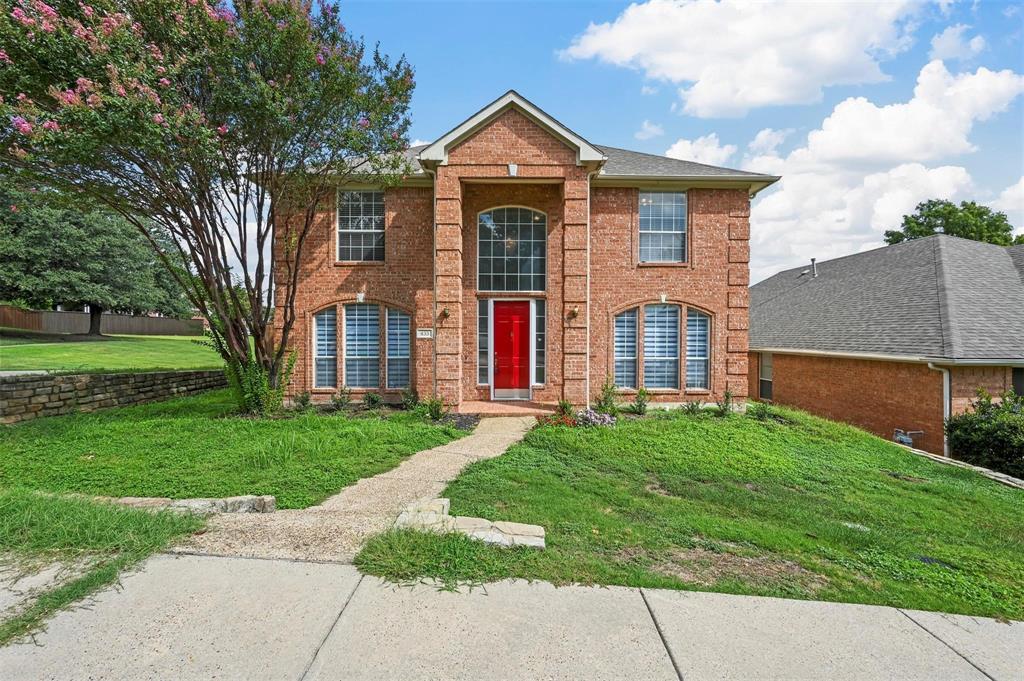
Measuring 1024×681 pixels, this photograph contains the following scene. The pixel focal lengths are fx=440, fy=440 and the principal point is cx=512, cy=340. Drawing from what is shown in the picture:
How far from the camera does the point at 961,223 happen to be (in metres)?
28.5

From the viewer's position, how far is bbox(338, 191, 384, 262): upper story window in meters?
10.8

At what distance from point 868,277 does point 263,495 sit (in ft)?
64.5

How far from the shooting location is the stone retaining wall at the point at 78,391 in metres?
8.27

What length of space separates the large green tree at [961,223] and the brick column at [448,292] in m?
31.4

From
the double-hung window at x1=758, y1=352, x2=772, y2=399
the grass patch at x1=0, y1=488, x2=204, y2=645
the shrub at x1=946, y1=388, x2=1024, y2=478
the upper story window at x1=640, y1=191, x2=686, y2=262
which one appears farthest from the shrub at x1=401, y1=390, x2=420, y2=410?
the double-hung window at x1=758, y1=352, x2=772, y2=399

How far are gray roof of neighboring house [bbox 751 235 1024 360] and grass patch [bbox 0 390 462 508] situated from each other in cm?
1279

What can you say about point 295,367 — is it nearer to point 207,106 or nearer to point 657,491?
point 207,106

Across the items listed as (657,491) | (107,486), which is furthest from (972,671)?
(107,486)

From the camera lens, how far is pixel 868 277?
16.0m

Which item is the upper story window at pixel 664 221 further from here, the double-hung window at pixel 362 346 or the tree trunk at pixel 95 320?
the tree trunk at pixel 95 320

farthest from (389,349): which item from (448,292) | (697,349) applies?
(697,349)

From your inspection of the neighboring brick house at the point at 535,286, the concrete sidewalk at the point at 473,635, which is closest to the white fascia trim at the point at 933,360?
the neighboring brick house at the point at 535,286

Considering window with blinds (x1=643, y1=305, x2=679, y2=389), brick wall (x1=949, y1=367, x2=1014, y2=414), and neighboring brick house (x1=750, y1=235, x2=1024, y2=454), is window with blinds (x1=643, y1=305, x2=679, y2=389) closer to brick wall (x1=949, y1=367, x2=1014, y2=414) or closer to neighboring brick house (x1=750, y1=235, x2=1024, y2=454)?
neighboring brick house (x1=750, y1=235, x2=1024, y2=454)

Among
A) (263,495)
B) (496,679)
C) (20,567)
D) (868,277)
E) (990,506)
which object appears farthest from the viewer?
(868,277)
